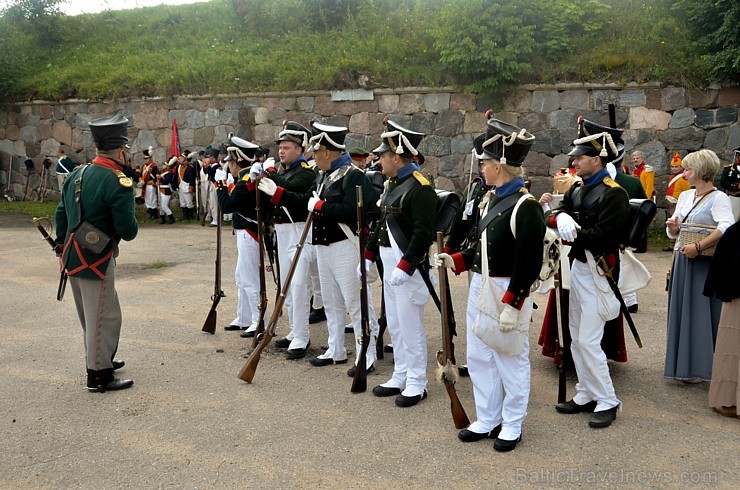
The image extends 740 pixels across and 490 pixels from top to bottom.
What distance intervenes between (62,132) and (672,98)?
17.1 metres

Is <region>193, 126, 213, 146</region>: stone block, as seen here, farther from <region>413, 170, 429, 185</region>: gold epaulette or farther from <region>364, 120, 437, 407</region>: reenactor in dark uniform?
<region>413, 170, 429, 185</region>: gold epaulette

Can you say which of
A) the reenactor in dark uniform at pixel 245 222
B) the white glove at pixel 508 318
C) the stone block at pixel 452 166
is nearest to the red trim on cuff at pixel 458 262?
the white glove at pixel 508 318

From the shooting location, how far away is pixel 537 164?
48.1 ft

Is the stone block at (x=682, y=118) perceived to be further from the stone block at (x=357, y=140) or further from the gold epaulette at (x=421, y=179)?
the gold epaulette at (x=421, y=179)

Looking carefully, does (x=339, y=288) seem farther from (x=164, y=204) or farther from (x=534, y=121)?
(x=164, y=204)

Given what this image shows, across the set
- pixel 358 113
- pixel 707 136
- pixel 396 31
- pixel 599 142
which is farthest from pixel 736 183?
pixel 396 31

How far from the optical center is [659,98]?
533 inches

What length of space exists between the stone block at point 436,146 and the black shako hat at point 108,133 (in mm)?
10525

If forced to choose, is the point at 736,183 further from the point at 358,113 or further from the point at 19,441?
the point at 358,113

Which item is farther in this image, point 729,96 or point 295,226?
point 729,96

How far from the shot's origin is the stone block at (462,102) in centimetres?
1503

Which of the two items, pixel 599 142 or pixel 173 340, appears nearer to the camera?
pixel 599 142

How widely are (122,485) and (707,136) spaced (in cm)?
1282

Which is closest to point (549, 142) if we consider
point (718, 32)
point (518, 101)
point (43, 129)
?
point (518, 101)
